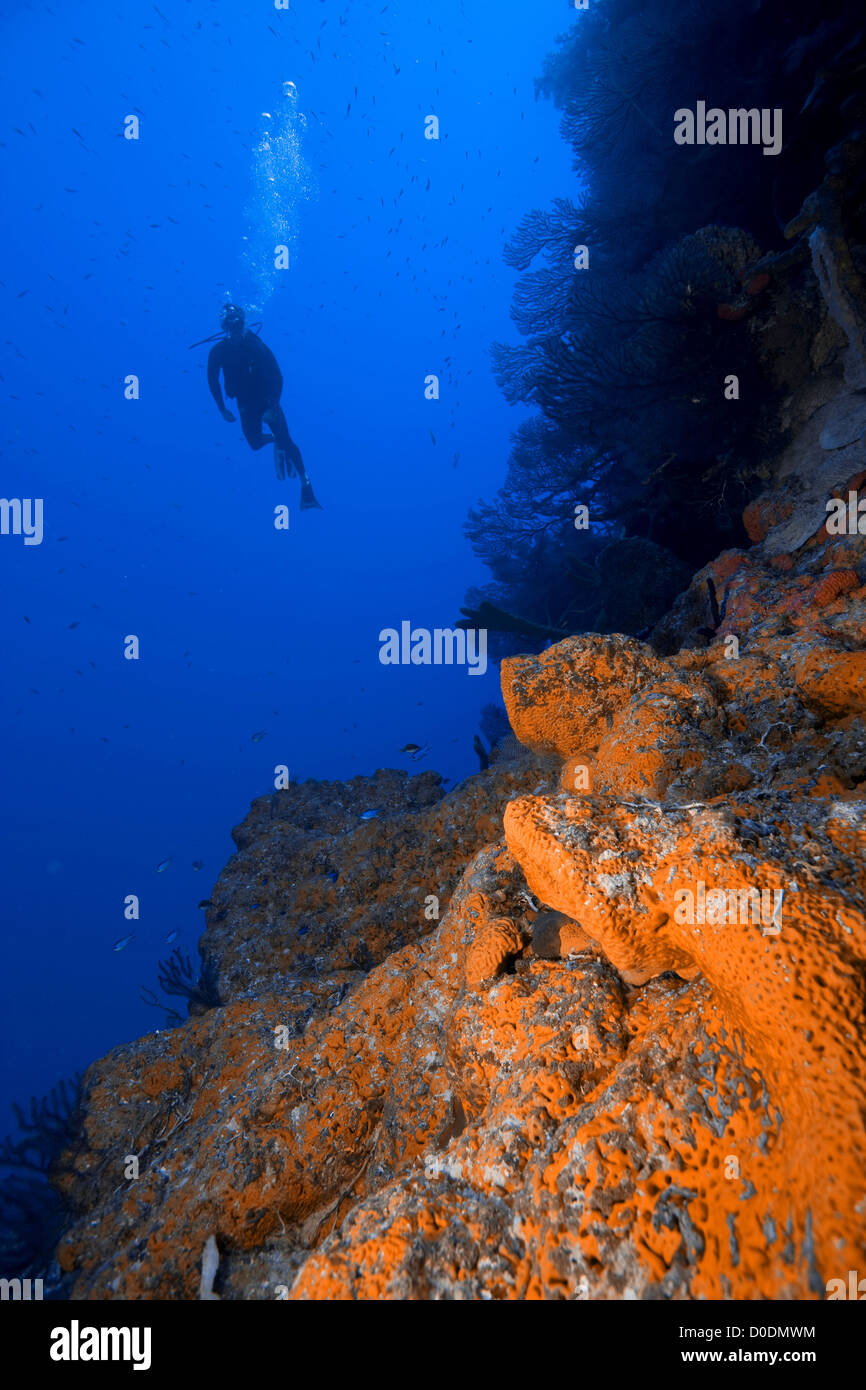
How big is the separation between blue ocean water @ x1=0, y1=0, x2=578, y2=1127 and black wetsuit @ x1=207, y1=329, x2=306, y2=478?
50.8 metres

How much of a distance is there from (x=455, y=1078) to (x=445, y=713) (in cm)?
11282

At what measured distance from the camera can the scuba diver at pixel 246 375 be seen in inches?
610

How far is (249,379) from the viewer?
16062mm

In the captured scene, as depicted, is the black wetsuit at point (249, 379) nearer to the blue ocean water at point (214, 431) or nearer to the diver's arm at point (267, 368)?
the diver's arm at point (267, 368)

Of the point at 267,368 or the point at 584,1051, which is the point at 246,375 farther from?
the point at 584,1051

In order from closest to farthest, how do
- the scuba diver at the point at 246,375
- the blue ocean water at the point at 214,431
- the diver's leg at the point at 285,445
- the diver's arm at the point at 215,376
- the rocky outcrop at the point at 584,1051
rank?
the rocky outcrop at the point at 584,1051
the diver's arm at the point at 215,376
the scuba diver at the point at 246,375
the diver's leg at the point at 285,445
the blue ocean water at the point at 214,431

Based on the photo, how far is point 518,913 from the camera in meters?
2.80

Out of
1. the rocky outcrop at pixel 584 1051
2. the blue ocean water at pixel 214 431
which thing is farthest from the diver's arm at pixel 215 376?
the blue ocean water at pixel 214 431

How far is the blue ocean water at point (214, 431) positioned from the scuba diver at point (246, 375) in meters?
50.8

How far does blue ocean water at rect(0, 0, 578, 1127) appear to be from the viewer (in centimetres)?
6981

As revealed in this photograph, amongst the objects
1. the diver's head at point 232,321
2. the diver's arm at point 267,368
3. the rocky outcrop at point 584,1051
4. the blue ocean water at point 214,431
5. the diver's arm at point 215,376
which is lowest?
the rocky outcrop at point 584,1051

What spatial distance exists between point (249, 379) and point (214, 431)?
85323 mm
